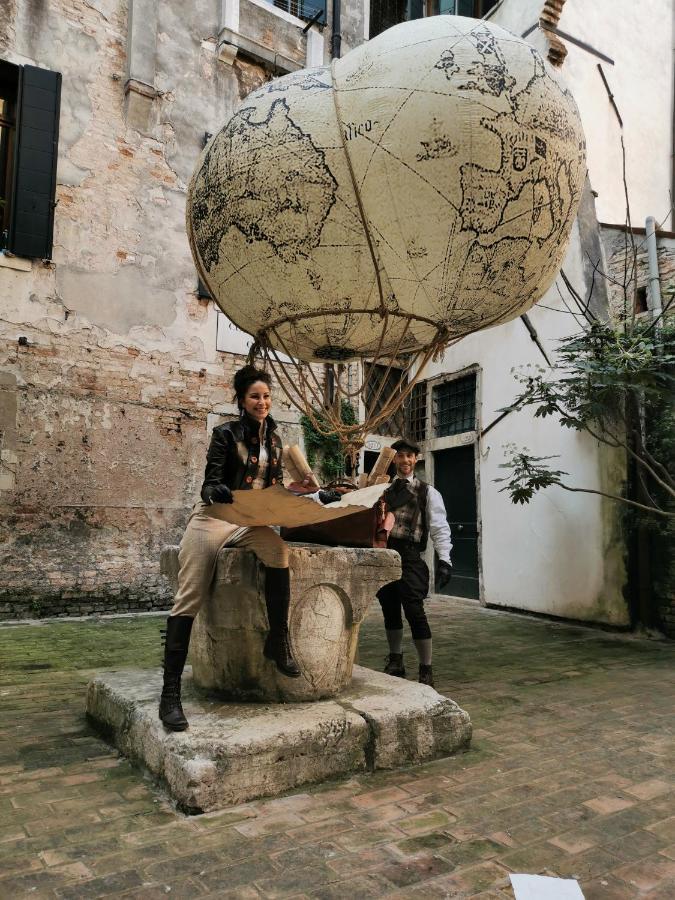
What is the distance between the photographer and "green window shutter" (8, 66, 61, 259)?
794 centimetres

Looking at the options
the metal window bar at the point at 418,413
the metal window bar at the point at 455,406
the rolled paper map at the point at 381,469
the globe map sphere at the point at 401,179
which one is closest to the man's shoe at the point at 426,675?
the rolled paper map at the point at 381,469

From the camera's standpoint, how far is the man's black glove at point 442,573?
4.67 meters

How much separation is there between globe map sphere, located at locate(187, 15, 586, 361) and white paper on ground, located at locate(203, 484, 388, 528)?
32.4 inches

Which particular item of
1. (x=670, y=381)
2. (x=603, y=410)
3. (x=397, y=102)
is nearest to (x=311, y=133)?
(x=397, y=102)

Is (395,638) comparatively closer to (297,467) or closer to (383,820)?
(297,467)

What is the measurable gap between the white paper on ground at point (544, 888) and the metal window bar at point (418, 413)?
9.37m

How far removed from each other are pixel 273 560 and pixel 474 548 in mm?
7323

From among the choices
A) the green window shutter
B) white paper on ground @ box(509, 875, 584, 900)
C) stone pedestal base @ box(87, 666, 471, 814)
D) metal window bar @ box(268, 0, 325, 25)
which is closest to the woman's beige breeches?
stone pedestal base @ box(87, 666, 471, 814)

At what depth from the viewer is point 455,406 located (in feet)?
35.3

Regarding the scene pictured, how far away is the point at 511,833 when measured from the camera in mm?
2480

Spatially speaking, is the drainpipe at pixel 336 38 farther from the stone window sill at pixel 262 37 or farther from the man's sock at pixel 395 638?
the man's sock at pixel 395 638

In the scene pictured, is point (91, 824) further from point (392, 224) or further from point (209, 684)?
point (392, 224)

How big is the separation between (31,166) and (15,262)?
1.22 m

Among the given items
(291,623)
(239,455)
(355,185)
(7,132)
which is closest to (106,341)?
(7,132)
